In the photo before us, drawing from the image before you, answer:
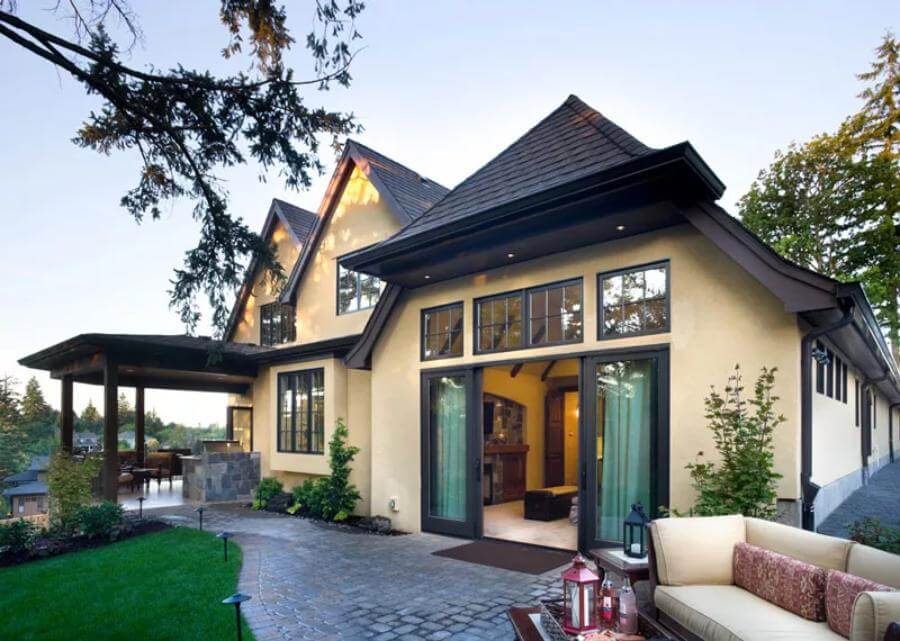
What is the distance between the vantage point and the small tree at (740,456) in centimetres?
513

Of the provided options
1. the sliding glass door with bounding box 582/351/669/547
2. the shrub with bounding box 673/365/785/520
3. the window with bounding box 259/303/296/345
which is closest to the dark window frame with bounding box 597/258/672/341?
the sliding glass door with bounding box 582/351/669/547

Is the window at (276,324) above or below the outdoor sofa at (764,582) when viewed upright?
above

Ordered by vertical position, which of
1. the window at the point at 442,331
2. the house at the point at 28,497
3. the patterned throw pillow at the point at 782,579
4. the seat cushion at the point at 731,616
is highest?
the window at the point at 442,331

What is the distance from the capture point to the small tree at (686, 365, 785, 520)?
5.13 meters

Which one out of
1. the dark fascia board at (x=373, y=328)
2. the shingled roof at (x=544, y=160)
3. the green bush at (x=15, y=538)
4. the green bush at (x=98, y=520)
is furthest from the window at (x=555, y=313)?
the green bush at (x=15, y=538)

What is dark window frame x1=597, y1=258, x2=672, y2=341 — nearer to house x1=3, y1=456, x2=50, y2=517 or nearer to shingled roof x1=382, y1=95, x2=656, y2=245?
shingled roof x1=382, y1=95, x2=656, y2=245

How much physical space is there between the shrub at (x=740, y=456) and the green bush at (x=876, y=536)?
0.64 m

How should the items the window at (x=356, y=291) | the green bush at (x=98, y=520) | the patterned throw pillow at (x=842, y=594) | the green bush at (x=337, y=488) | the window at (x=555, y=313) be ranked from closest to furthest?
the patterned throw pillow at (x=842, y=594) < the window at (x=555, y=313) < the green bush at (x=98, y=520) < the green bush at (x=337, y=488) < the window at (x=356, y=291)

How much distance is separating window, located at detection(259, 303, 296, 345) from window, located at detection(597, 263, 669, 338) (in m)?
8.67

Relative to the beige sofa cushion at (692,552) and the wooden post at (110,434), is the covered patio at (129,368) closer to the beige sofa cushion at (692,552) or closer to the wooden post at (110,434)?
the wooden post at (110,434)

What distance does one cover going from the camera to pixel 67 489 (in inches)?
348

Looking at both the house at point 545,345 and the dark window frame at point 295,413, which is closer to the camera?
the house at point 545,345

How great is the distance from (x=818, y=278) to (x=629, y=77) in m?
7.57

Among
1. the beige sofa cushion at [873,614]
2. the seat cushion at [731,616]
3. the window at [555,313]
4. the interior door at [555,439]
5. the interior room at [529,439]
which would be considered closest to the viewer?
the beige sofa cushion at [873,614]
